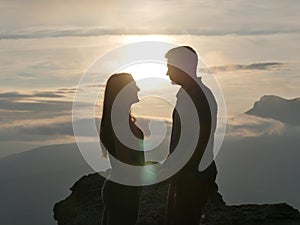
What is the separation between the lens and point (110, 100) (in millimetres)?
8633

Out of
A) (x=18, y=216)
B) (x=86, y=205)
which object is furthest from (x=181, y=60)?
(x=18, y=216)

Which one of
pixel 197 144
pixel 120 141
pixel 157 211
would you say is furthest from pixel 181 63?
pixel 157 211

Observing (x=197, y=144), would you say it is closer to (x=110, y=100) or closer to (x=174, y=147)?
(x=174, y=147)

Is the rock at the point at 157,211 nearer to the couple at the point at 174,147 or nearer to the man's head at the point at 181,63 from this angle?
the couple at the point at 174,147

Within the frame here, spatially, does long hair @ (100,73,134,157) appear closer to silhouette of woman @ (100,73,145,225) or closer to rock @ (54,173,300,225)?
silhouette of woman @ (100,73,145,225)

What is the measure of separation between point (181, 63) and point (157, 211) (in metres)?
6.60

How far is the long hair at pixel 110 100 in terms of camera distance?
8617 mm

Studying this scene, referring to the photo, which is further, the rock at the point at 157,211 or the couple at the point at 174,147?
the rock at the point at 157,211

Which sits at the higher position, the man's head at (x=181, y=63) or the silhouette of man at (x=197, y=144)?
the man's head at (x=181, y=63)

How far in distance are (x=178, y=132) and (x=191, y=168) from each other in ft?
1.57

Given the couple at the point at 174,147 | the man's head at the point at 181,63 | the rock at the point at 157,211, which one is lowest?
the rock at the point at 157,211

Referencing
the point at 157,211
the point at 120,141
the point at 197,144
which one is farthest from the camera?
the point at 157,211

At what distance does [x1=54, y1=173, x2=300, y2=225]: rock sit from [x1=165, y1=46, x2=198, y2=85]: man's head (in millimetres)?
5875

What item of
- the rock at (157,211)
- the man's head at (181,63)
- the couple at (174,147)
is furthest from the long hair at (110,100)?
the rock at (157,211)
